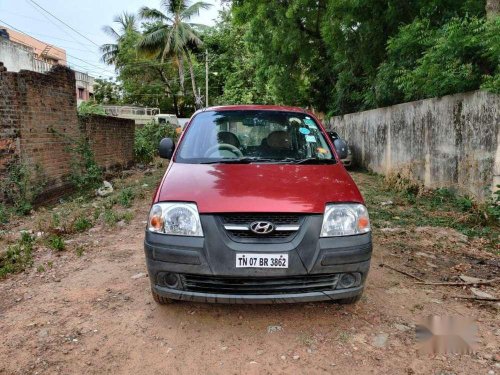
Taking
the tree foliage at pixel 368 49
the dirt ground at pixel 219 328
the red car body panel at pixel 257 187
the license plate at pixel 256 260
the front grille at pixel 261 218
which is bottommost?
the dirt ground at pixel 219 328

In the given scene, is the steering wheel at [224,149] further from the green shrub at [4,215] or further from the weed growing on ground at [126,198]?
the green shrub at [4,215]

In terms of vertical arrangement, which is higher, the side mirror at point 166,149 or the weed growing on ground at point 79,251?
the side mirror at point 166,149

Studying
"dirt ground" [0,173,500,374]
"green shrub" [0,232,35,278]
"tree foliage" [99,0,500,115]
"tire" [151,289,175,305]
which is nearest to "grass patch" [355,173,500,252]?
"dirt ground" [0,173,500,374]

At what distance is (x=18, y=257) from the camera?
4.52 meters

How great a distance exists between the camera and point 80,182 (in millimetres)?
8641

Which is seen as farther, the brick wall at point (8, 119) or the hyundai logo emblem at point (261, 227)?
the brick wall at point (8, 119)

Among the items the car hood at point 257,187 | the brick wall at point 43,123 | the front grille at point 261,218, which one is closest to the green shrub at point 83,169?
the brick wall at point 43,123

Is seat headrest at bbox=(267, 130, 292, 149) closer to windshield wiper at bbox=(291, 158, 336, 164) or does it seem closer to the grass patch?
windshield wiper at bbox=(291, 158, 336, 164)

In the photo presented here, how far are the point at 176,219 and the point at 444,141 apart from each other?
6089mm

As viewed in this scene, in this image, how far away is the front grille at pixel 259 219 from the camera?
8.82ft

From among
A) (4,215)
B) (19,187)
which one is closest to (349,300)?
(4,215)

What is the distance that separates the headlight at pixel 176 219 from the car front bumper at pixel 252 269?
48 millimetres

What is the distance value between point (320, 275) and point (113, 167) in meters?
9.96

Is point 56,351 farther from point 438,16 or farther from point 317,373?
point 438,16
